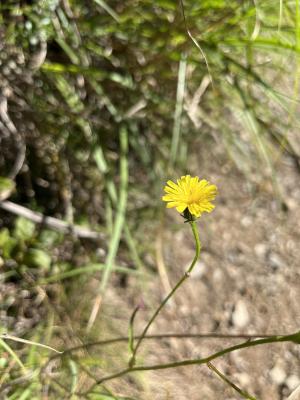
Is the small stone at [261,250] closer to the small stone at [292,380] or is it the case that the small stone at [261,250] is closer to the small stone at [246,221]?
the small stone at [246,221]

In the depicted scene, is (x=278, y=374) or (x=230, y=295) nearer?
(x=278, y=374)

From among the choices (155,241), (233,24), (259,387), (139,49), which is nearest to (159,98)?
(139,49)

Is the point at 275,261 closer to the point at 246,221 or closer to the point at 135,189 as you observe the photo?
the point at 246,221

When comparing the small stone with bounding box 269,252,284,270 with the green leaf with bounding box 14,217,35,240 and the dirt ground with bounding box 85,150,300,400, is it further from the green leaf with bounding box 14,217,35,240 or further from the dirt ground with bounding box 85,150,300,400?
the green leaf with bounding box 14,217,35,240

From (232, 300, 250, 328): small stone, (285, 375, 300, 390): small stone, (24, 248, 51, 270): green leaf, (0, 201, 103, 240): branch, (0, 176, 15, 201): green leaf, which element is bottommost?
(285, 375, 300, 390): small stone

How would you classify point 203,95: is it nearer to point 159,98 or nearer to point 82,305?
point 159,98

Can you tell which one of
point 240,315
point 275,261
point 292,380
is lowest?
point 292,380

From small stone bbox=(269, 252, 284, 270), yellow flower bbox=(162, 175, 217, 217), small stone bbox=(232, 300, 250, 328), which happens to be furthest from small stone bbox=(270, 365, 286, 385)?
yellow flower bbox=(162, 175, 217, 217)

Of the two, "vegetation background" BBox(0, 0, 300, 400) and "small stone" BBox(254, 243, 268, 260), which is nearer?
"vegetation background" BBox(0, 0, 300, 400)

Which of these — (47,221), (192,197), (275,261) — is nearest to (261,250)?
(275,261)
